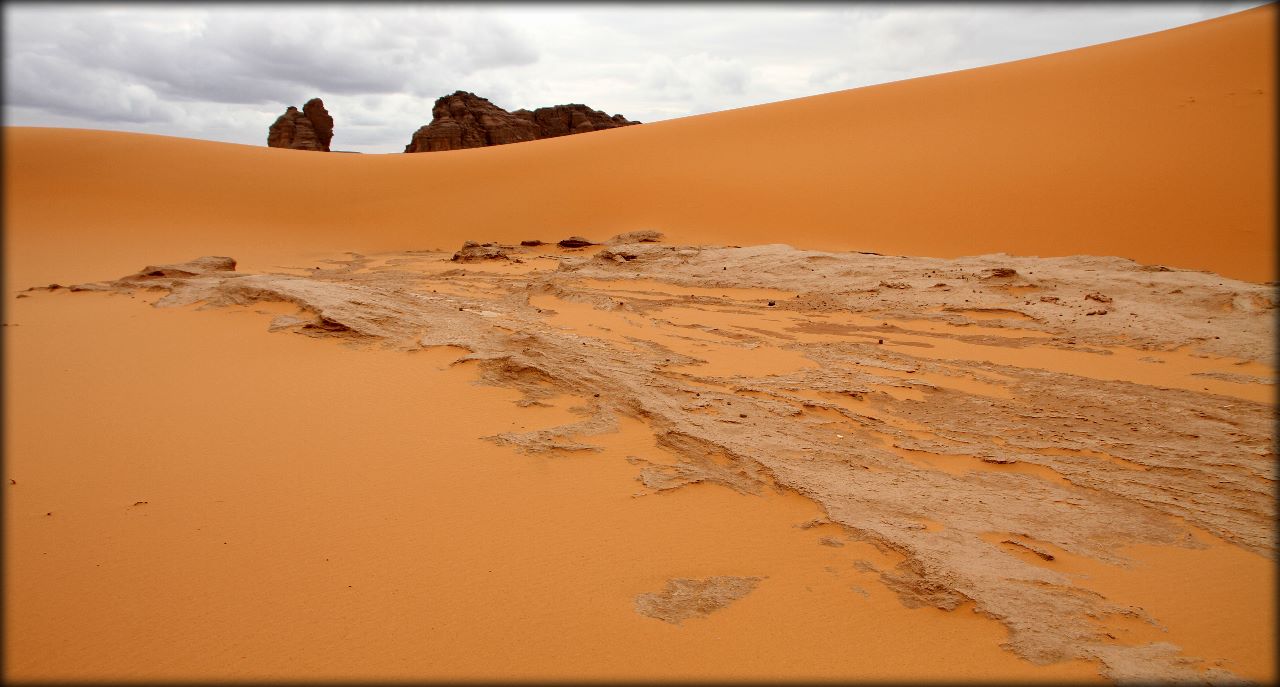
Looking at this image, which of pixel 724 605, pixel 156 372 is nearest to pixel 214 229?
pixel 156 372

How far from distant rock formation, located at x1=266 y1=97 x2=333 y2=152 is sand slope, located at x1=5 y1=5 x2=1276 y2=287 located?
18.6 meters

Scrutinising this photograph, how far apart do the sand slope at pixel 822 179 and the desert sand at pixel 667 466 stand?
1.14ft

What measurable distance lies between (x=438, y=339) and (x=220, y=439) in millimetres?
2033

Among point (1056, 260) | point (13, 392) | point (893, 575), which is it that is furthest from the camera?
point (1056, 260)

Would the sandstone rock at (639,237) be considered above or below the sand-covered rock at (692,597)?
above

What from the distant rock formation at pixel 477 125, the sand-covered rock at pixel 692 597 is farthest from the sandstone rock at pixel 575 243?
the distant rock formation at pixel 477 125

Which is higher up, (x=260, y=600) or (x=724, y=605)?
(x=724, y=605)

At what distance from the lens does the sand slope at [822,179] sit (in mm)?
10305

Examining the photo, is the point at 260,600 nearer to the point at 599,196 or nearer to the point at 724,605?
the point at 724,605

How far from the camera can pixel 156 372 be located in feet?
15.0

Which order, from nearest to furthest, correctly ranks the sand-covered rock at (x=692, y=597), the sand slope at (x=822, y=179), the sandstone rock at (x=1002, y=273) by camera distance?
the sand-covered rock at (x=692, y=597) < the sandstone rock at (x=1002, y=273) < the sand slope at (x=822, y=179)

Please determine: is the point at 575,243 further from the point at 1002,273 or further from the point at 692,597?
the point at 692,597

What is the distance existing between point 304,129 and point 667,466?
42.9 metres

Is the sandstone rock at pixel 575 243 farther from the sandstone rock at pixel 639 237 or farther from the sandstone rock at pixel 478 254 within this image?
the sandstone rock at pixel 478 254
